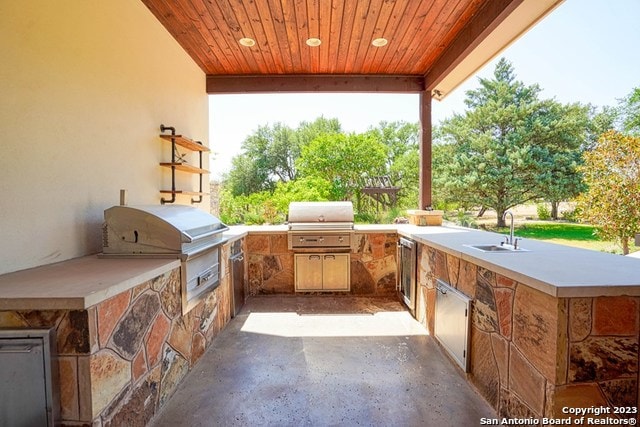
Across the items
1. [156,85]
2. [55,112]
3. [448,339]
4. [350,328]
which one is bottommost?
[350,328]

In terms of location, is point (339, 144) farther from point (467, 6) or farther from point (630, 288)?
point (630, 288)

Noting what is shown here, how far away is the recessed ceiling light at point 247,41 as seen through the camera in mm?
2986

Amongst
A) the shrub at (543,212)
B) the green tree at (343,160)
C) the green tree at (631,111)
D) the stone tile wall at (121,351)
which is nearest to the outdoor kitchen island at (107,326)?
the stone tile wall at (121,351)

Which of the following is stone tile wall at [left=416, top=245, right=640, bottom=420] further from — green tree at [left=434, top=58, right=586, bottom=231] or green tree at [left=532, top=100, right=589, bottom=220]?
green tree at [left=532, top=100, right=589, bottom=220]

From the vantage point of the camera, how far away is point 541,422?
129cm

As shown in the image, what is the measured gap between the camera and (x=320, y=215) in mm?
3740

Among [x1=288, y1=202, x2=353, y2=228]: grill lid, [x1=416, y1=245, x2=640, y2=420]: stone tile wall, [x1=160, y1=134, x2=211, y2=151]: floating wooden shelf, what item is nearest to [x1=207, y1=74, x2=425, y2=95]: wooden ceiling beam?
[x1=160, y1=134, x2=211, y2=151]: floating wooden shelf

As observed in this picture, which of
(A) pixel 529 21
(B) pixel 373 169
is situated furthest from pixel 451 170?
(A) pixel 529 21

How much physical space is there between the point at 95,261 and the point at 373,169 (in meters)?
8.84

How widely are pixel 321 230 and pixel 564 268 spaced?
2.48 m

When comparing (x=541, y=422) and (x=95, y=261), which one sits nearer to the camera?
(x=541, y=422)

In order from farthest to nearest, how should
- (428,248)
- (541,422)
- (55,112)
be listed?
(428,248) → (55,112) → (541,422)

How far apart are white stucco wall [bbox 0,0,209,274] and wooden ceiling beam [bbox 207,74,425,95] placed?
1122mm

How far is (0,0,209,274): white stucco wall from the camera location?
1435 millimetres
